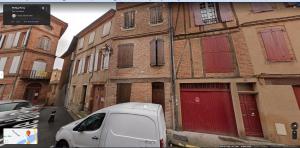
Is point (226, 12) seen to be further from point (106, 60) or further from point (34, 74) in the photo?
point (34, 74)

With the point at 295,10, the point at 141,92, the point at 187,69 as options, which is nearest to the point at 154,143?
the point at 141,92

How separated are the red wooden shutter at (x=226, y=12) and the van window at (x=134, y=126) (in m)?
7.30

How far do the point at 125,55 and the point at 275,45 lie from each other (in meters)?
8.19

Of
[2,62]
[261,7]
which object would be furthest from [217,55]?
[2,62]

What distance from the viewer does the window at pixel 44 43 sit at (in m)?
14.7

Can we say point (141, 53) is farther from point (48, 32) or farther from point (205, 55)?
point (48, 32)

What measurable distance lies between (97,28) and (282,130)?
46.1 feet

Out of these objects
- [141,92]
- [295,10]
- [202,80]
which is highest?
[295,10]

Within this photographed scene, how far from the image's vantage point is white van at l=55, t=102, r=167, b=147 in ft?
9.20

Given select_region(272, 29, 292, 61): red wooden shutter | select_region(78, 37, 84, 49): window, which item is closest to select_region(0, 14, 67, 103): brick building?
select_region(78, 37, 84, 49): window

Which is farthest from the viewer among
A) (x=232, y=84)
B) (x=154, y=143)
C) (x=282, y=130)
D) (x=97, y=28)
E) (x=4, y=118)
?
(x=97, y=28)

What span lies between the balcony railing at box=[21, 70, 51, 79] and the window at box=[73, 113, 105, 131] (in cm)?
1503

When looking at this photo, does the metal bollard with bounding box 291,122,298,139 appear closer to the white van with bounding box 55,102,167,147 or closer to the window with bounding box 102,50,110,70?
the white van with bounding box 55,102,167,147

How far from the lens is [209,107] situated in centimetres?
617
